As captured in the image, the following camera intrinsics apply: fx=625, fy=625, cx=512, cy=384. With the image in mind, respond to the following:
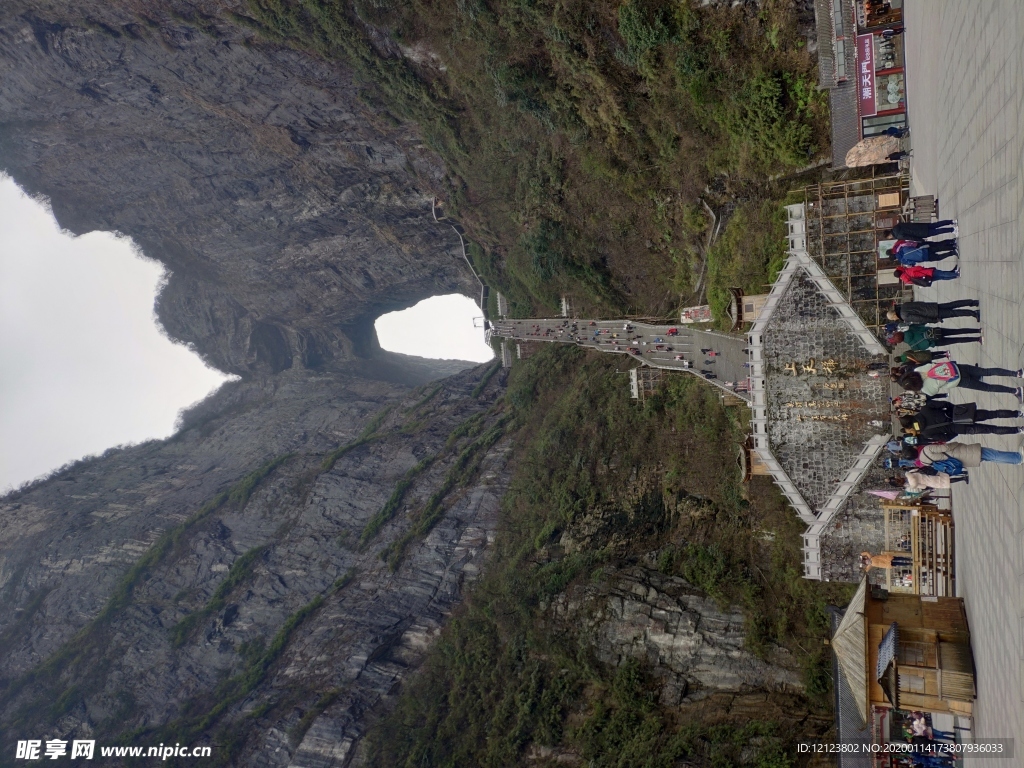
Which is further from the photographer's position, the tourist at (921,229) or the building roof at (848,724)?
the building roof at (848,724)

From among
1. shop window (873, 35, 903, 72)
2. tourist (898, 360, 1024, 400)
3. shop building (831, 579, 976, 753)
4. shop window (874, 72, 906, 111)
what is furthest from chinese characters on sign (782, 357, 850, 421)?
tourist (898, 360, 1024, 400)

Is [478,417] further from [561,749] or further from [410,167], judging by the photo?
[561,749]

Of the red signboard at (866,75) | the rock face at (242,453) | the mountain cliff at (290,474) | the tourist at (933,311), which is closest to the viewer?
the tourist at (933,311)

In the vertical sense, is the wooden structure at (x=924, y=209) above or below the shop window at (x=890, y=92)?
below

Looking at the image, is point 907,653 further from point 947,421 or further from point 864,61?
point 864,61

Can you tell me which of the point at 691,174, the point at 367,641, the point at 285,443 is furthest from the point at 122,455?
the point at 691,174

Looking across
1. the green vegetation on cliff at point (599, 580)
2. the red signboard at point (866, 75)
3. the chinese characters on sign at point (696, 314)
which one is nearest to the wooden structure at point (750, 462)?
the green vegetation on cliff at point (599, 580)

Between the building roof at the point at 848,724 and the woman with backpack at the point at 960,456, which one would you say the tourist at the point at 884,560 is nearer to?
the building roof at the point at 848,724

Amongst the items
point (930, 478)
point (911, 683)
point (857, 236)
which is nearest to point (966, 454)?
point (930, 478)
